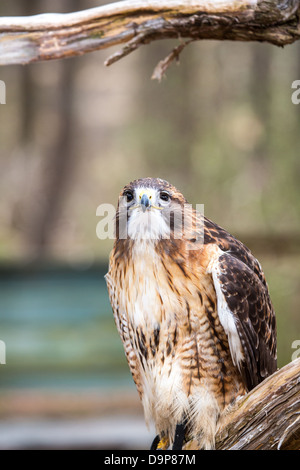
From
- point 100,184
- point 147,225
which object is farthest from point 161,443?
point 100,184

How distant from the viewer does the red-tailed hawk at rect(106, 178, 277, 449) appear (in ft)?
5.47

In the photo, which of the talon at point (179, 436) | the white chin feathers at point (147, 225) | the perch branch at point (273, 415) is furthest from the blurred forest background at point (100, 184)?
the white chin feathers at point (147, 225)

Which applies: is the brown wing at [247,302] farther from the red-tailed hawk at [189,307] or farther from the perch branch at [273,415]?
the perch branch at [273,415]

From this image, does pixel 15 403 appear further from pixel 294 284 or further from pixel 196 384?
pixel 196 384

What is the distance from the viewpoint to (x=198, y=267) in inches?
67.2

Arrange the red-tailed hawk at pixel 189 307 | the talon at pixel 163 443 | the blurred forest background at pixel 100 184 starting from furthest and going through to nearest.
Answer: the blurred forest background at pixel 100 184
the talon at pixel 163 443
the red-tailed hawk at pixel 189 307

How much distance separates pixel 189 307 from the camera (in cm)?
170

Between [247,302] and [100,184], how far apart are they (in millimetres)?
5423

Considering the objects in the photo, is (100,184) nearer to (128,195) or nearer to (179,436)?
(179,436)

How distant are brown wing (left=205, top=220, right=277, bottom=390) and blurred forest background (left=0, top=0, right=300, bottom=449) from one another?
2.63 metres

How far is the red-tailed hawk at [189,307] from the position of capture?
1.67 m

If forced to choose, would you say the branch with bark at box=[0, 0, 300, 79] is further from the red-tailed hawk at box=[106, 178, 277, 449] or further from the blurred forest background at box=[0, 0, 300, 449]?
the blurred forest background at box=[0, 0, 300, 449]

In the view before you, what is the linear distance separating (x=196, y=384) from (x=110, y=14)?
1115mm

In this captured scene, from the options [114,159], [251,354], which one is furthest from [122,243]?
[114,159]
